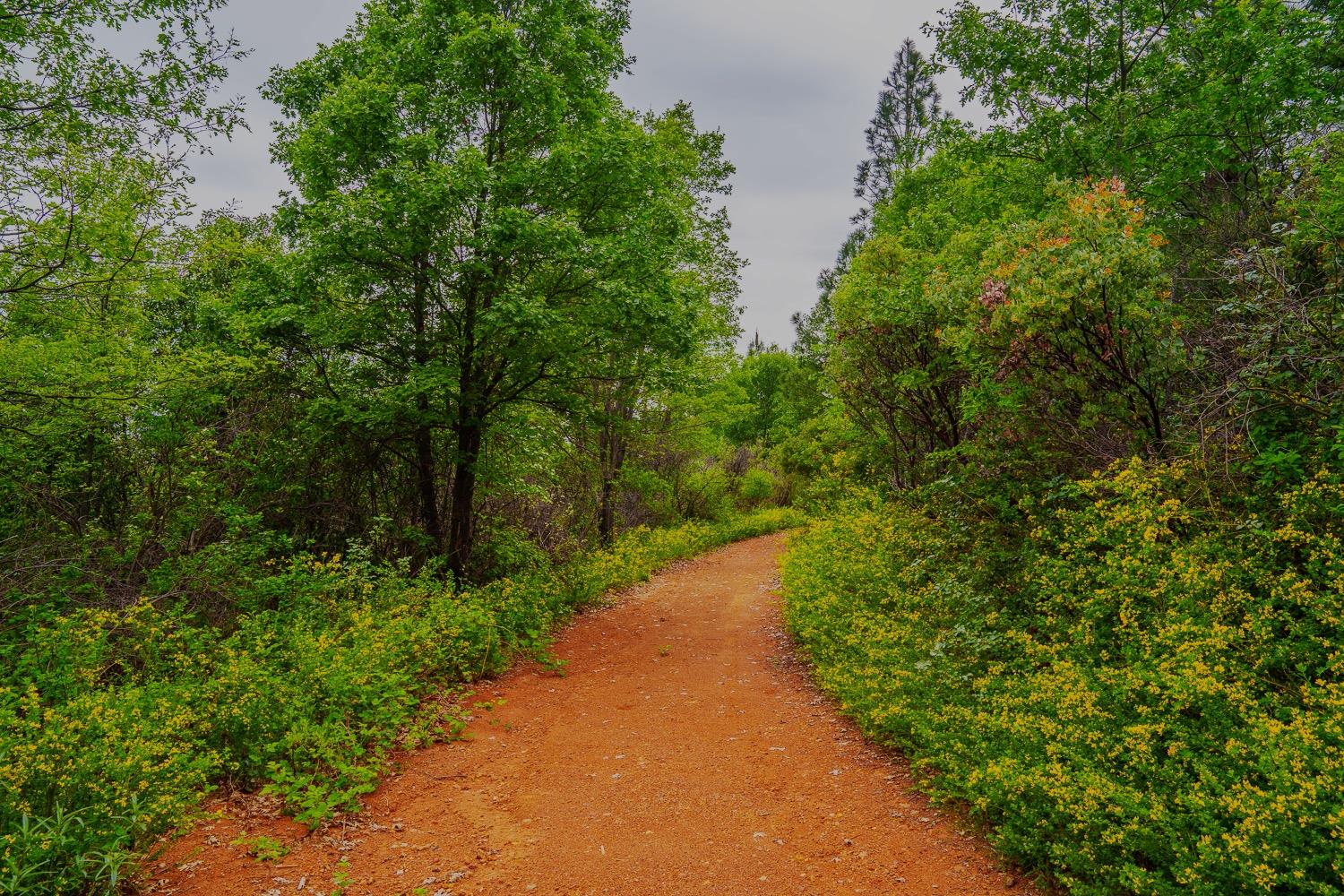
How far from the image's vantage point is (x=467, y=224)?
29.9 ft

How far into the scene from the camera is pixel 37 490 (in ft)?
24.5

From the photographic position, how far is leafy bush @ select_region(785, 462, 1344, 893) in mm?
3053

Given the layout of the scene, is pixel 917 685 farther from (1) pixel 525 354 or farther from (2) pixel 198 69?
(2) pixel 198 69

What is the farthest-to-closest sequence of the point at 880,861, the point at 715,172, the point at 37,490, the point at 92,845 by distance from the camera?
the point at 715,172
the point at 37,490
the point at 880,861
the point at 92,845

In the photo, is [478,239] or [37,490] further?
[478,239]

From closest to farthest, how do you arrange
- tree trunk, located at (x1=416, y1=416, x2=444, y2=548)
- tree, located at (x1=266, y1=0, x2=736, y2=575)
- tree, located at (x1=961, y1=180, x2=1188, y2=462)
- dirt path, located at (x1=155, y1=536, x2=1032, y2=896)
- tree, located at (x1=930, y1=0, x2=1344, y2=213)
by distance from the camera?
dirt path, located at (x1=155, y1=536, x2=1032, y2=896)
tree, located at (x1=961, y1=180, x2=1188, y2=462)
tree, located at (x1=930, y1=0, x2=1344, y2=213)
tree, located at (x1=266, y1=0, x2=736, y2=575)
tree trunk, located at (x1=416, y1=416, x2=444, y2=548)

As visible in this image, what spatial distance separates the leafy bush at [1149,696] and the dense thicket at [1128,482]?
0.07ft

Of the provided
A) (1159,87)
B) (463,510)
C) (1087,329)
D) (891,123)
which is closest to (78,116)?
(463,510)

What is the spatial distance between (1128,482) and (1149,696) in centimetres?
177

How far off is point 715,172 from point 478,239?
10.4m

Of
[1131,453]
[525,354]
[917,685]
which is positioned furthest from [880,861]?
[525,354]

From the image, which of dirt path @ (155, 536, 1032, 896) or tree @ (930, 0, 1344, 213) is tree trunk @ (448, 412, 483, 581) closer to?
dirt path @ (155, 536, 1032, 896)

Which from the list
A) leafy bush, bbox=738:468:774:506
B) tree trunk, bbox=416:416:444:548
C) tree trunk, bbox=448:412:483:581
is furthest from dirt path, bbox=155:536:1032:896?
leafy bush, bbox=738:468:774:506

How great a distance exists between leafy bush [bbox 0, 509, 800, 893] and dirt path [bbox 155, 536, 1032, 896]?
0.40 meters
